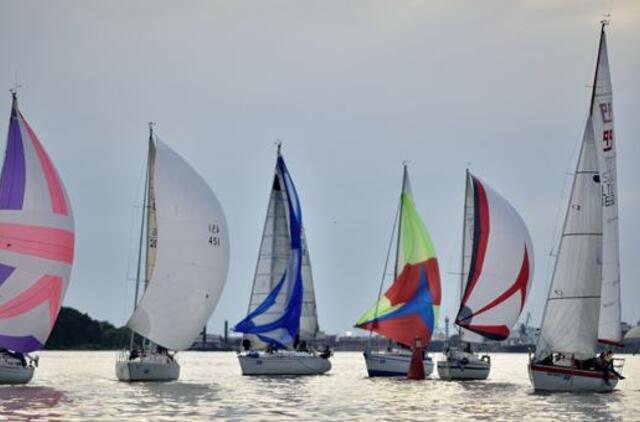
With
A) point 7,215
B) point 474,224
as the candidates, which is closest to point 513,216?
point 474,224

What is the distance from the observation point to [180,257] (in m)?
60.7

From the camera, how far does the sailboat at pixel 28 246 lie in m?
55.8

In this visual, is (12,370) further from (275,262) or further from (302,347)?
(302,347)

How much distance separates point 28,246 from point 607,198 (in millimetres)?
23677

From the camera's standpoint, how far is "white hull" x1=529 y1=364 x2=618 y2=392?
176 feet

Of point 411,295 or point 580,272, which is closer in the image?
point 580,272

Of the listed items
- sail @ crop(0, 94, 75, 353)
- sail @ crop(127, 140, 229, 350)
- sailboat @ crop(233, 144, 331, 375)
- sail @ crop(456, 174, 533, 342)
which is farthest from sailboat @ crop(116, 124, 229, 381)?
sail @ crop(456, 174, 533, 342)

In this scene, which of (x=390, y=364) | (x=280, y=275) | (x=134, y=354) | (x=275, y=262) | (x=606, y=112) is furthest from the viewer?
(x=275, y=262)

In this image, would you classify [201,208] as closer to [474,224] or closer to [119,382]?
[119,382]

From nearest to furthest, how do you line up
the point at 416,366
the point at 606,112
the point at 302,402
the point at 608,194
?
the point at 302,402 → the point at 606,112 → the point at 608,194 → the point at 416,366

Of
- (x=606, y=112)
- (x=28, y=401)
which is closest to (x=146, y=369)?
(x=28, y=401)

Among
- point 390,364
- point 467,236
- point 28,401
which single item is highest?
point 467,236

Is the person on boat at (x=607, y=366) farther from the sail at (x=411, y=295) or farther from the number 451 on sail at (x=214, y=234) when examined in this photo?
the number 451 on sail at (x=214, y=234)

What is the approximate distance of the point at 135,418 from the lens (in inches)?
1554
